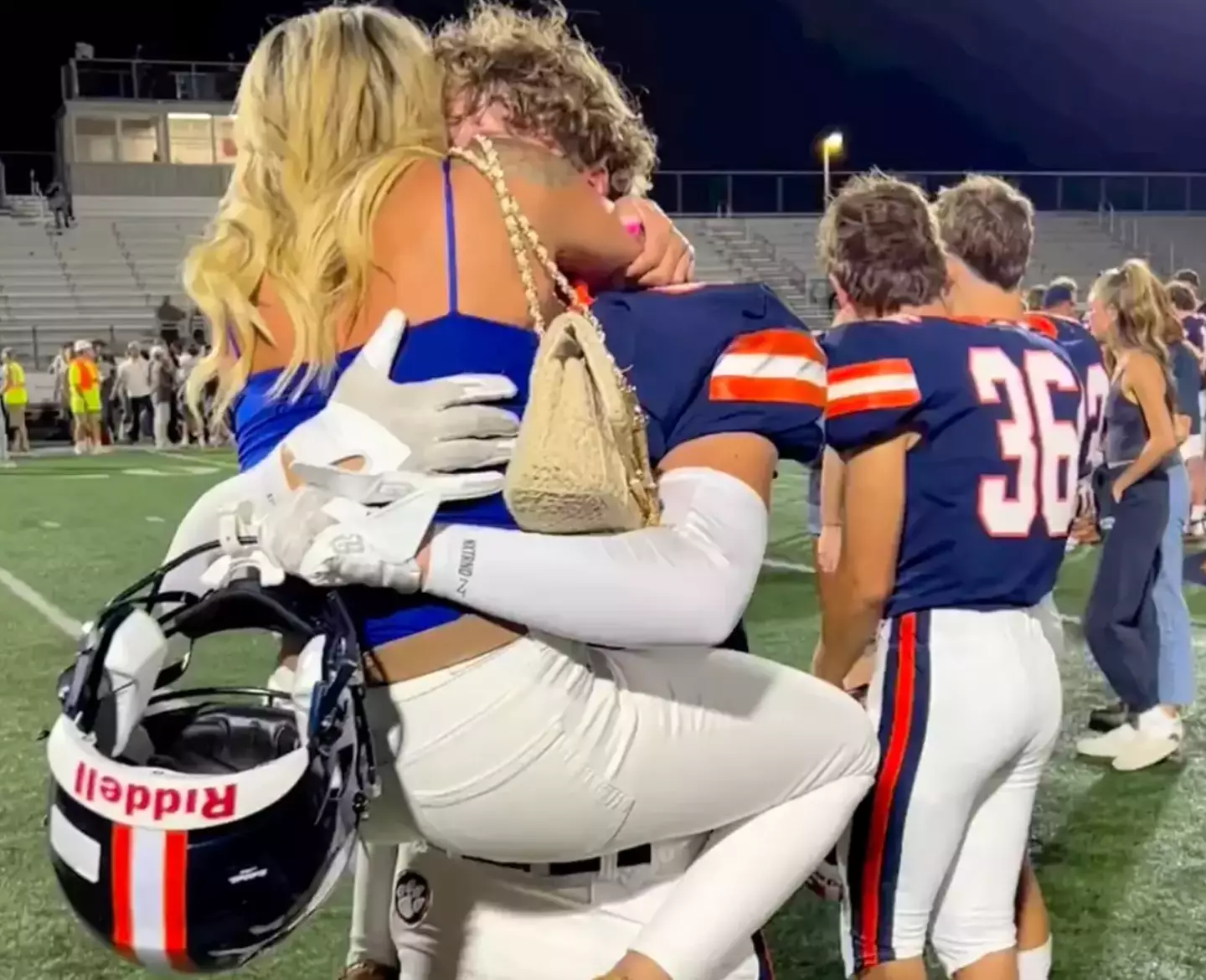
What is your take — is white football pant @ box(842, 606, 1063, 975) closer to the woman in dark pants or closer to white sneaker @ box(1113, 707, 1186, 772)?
white sneaker @ box(1113, 707, 1186, 772)

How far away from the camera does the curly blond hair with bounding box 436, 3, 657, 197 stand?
1.79 meters

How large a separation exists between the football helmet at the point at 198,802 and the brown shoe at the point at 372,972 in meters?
0.68

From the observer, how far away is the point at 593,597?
4.91 feet

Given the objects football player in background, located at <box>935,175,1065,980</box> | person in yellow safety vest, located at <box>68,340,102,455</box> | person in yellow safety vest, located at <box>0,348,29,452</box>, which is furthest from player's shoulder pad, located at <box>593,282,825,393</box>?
person in yellow safety vest, located at <box>0,348,29,452</box>

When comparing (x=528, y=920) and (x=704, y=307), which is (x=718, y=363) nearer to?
(x=704, y=307)

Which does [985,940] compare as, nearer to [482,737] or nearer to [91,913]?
[482,737]

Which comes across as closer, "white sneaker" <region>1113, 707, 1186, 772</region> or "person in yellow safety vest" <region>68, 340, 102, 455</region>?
"white sneaker" <region>1113, 707, 1186, 772</region>

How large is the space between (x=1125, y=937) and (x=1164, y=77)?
38.9 metres

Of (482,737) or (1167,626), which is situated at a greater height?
(482,737)

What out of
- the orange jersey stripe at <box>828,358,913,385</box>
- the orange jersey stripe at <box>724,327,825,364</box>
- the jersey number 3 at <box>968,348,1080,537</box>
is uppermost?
the orange jersey stripe at <box>724,327,825,364</box>

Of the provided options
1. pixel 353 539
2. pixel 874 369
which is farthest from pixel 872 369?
pixel 353 539

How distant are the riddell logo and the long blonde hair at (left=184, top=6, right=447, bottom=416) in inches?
18.4

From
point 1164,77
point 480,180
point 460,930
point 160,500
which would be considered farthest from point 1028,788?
point 1164,77

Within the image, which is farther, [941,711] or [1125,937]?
[1125,937]
